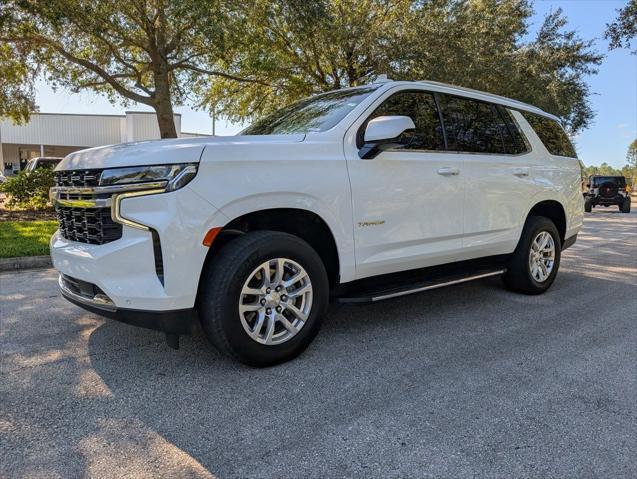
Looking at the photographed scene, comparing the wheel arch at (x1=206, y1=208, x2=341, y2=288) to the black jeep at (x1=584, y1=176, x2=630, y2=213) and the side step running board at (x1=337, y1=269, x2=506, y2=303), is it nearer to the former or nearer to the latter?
the side step running board at (x1=337, y1=269, x2=506, y2=303)

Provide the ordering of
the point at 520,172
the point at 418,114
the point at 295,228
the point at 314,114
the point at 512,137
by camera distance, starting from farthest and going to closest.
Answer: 1. the point at 512,137
2. the point at 520,172
3. the point at 418,114
4. the point at 314,114
5. the point at 295,228

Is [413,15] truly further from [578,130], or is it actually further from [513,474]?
[513,474]

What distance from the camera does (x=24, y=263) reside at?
6.59 meters

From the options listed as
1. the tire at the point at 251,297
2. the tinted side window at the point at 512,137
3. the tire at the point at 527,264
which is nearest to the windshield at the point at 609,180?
the tire at the point at 527,264

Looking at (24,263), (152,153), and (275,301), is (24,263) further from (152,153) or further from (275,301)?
(275,301)

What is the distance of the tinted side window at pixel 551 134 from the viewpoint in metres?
5.35

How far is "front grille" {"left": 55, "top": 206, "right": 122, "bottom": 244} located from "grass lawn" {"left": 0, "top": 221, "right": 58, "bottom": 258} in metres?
4.22

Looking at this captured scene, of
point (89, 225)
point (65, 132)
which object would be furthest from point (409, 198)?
point (65, 132)

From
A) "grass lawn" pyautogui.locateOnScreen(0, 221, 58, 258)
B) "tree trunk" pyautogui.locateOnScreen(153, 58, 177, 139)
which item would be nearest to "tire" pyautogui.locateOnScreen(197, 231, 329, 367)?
"grass lawn" pyautogui.locateOnScreen(0, 221, 58, 258)

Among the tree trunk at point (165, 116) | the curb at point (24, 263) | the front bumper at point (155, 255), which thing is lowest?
the curb at point (24, 263)

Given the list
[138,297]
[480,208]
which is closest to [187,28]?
[480,208]

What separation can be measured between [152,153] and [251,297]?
42.3 inches

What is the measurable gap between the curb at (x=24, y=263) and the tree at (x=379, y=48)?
752 cm

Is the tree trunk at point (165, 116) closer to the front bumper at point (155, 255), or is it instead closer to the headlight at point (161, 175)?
the headlight at point (161, 175)
